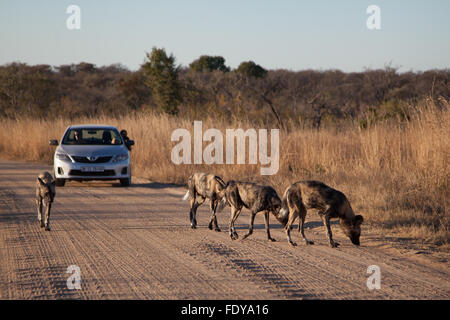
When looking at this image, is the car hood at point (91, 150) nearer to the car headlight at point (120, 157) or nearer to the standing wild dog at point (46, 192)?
the car headlight at point (120, 157)

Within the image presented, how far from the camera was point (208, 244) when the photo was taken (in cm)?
770

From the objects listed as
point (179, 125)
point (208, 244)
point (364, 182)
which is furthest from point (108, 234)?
point (179, 125)

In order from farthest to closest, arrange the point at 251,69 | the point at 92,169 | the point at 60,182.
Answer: the point at 251,69 → the point at 60,182 → the point at 92,169

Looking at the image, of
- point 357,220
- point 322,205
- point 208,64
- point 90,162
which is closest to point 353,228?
point 357,220

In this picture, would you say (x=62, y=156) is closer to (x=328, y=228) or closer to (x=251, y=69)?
(x=328, y=228)

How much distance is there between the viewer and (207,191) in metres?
8.62

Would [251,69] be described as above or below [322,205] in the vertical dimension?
above

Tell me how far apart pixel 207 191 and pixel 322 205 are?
2007 mm

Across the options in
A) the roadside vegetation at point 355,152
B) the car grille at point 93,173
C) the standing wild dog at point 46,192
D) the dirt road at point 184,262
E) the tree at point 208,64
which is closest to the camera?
the dirt road at point 184,262

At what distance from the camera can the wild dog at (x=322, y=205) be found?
24.2 ft

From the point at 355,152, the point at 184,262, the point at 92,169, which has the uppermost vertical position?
the point at 355,152

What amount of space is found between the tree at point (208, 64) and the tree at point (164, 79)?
92.0 ft

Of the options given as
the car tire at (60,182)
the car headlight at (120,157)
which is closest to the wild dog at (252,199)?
the car headlight at (120,157)

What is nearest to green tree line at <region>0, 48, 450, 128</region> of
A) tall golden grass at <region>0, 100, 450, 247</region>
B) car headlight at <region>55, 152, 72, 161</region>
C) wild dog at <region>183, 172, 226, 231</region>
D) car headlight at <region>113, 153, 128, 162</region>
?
tall golden grass at <region>0, 100, 450, 247</region>
